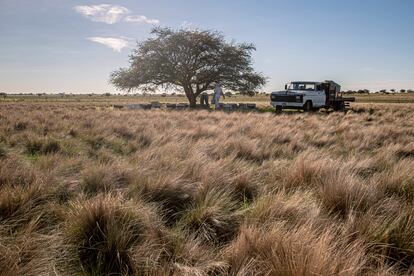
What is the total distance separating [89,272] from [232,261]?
0.96 m

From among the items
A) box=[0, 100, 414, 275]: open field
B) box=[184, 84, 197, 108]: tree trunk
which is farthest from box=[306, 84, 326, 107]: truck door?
box=[0, 100, 414, 275]: open field

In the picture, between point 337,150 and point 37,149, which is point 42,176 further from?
point 337,150

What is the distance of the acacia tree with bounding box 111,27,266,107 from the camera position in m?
30.9

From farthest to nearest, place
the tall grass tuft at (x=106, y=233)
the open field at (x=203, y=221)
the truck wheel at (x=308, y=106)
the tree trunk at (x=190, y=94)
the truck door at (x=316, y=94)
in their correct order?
1. the tree trunk at (x=190, y=94)
2. the truck door at (x=316, y=94)
3. the truck wheel at (x=308, y=106)
4. the tall grass tuft at (x=106, y=233)
5. the open field at (x=203, y=221)

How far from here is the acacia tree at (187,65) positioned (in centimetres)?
3088

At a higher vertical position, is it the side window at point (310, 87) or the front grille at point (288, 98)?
the side window at point (310, 87)

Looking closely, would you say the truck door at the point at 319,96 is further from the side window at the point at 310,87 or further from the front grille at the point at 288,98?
the front grille at the point at 288,98

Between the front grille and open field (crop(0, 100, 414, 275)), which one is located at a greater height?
the front grille

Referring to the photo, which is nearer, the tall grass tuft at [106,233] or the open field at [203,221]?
the open field at [203,221]

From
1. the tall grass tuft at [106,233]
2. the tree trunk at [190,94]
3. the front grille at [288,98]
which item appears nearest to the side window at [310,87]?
the front grille at [288,98]

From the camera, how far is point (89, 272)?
2191 millimetres

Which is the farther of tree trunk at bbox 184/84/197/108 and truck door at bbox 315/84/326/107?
tree trunk at bbox 184/84/197/108

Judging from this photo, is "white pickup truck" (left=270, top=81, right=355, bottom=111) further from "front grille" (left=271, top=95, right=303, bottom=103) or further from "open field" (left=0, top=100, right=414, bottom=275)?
"open field" (left=0, top=100, right=414, bottom=275)

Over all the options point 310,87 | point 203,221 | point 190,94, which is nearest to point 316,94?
point 310,87
